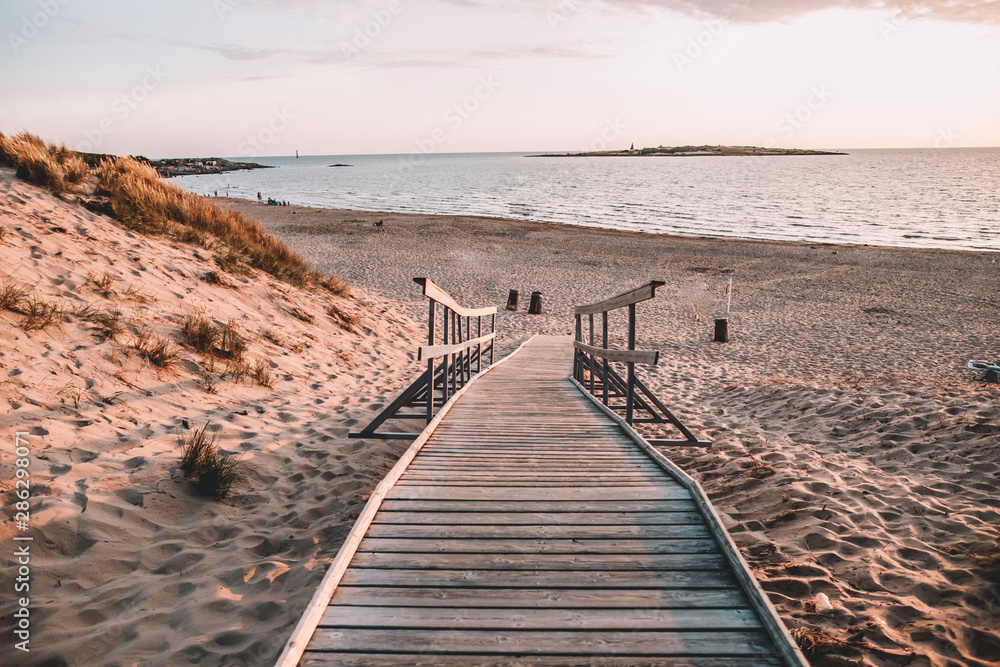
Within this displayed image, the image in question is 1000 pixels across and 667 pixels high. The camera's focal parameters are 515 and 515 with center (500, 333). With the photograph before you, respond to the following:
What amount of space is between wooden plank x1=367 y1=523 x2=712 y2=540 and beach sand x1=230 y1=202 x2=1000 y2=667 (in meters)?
0.79

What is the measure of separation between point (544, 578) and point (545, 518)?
1.88 feet

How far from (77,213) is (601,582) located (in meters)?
9.07

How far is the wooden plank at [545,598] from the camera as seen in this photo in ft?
7.44

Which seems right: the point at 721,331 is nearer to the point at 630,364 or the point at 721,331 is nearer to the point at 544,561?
the point at 630,364

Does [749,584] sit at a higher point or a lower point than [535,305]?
lower

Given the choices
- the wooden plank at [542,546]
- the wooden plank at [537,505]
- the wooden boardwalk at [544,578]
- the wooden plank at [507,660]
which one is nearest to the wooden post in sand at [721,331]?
the wooden boardwalk at [544,578]

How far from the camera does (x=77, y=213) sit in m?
7.68

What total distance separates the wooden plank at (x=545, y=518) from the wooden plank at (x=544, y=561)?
1.03 feet

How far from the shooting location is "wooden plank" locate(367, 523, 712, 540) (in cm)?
280

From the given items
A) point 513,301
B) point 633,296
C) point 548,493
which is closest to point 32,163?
point 633,296

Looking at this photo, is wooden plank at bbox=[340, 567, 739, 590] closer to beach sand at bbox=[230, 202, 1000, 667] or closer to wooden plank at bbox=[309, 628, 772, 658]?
wooden plank at bbox=[309, 628, 772, 658]

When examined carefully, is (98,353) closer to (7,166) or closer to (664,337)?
(7,166)

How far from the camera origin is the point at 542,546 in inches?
107

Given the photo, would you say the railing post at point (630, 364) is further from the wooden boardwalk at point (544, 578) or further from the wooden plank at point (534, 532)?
the wooden plank at point (534, 532)
